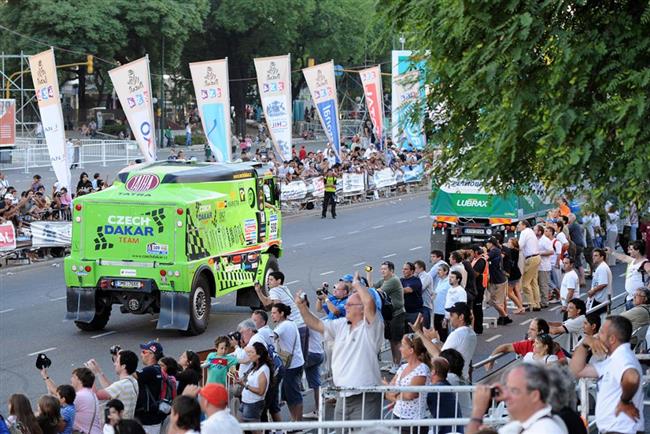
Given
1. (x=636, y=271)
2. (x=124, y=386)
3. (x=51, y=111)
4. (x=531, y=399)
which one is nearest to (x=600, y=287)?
(x=636, y=271)

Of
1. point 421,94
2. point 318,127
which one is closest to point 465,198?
point 421,94

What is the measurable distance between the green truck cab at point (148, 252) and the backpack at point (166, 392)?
8.36 meters

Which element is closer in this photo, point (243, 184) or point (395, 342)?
point (395, 342)

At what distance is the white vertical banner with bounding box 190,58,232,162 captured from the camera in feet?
115

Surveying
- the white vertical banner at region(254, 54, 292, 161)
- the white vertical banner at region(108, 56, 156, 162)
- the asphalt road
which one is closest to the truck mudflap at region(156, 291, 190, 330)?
the asphalt road

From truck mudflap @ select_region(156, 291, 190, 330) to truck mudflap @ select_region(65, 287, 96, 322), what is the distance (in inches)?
48.1

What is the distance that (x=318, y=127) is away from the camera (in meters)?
94.7

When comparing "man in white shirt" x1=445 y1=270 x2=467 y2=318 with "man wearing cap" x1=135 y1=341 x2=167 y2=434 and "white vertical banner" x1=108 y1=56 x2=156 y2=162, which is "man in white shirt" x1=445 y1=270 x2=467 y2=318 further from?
"white vertical banner" x1=108 y1=56 x2=156 y2=162

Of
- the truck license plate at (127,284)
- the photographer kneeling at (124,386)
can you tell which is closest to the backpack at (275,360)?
the photographer kneeling at (124,386)

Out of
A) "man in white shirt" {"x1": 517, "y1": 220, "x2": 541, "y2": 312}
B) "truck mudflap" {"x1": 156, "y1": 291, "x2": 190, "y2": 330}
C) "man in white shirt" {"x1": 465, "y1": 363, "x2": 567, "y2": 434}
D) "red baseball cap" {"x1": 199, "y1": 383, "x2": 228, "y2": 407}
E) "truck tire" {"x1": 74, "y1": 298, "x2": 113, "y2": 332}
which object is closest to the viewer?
"man in white shirt" {"x1": 465, "y1": 363, "x2": 567, "y2": 434}

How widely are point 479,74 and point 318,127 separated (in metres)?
83.0

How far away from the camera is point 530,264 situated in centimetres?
2312

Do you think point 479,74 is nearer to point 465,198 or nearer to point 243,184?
point 243,184

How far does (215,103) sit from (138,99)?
10.2 feet
